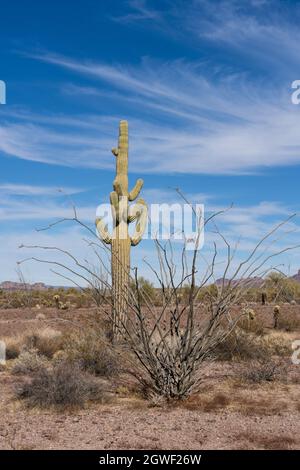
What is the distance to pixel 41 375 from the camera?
9.46 m

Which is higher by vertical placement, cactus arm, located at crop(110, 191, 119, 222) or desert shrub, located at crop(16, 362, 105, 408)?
cactus arm, located at crop(110, 191, 119, 222)

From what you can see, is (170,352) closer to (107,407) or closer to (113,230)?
(107,407)

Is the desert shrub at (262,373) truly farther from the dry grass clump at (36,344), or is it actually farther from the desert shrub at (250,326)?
the desert shrub at (250,326)

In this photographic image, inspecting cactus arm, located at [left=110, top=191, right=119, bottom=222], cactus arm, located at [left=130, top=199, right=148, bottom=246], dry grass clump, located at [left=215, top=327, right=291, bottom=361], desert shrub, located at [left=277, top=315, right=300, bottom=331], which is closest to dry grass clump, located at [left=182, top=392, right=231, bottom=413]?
dry grass clump, located at [left=215, top=327, right=291, bottom=361]

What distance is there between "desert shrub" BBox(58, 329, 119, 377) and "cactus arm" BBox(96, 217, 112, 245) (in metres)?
2.30

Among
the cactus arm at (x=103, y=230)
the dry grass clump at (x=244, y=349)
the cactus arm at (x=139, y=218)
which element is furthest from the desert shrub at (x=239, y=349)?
the cactus arm at (x=103, y=230)

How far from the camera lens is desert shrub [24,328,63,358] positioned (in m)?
14.1

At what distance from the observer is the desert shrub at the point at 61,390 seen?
8.80 m

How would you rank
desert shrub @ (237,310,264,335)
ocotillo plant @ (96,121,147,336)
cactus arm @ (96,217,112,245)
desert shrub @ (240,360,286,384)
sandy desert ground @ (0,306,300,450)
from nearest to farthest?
1. sandy desert ground @ (0,306,300,450)
2. desert shrub @ (240,360,286,384)
3. cactus arm @ (96,217,112,245)
4. ocotillo plant @ (96,121,147,336)
5. desert shrub @ (237,310,264,335)

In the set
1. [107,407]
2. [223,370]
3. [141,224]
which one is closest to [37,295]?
[141,224]

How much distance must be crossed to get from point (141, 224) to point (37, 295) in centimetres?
2320

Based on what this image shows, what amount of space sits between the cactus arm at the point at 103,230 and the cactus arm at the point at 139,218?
68cm

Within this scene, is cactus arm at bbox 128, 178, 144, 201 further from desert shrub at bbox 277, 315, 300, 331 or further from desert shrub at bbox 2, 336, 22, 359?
desert shrub at bbox 277, 315, 300, 331

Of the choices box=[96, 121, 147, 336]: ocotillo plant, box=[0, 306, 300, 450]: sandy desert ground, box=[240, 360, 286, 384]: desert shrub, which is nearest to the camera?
box=[0, 306, 300, 450]: sandy desert ground
